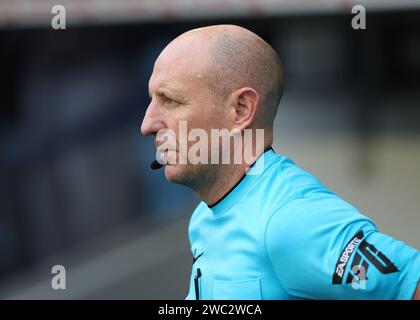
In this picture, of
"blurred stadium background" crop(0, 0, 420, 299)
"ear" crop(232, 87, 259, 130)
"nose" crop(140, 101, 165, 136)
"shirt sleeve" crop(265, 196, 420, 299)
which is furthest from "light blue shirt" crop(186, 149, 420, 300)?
"blurred stadium background" crop(0, 0, 420, 299)

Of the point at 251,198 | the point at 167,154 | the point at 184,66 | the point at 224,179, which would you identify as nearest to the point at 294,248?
the point at 251,198

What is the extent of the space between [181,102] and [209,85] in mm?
90

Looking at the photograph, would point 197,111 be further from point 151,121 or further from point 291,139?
point 291,139

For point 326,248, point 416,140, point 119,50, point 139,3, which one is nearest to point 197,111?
point 326,248

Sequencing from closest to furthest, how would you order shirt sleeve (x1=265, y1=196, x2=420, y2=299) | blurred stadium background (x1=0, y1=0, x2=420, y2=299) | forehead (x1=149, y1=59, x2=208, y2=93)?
shirt sleeve (x1=265, y1=196, x2=420, y2=299), forehead (x1=149, y1=59, x2=208, y2=93), blurred stadium background (x1=0, y1=0, x2=420, y2=299)

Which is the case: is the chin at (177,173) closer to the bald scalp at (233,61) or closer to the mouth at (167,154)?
the mouth at (167,154)

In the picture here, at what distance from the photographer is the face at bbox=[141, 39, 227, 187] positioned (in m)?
2.37

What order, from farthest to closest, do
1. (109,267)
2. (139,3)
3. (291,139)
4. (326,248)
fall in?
(109,267) → (291,139) → (139,3) → (326,248)

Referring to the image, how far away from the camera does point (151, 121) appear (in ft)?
7.87

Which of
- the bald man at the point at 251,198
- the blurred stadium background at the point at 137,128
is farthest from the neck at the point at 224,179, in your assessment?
the blurred stadium background at the point at 137,128

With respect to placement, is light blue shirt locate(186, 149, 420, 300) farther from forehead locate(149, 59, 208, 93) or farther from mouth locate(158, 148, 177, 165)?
forehead locate(149, 59, 208, 93)

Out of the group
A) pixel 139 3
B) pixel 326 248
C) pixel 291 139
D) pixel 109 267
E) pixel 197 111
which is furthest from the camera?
pixel 109 267

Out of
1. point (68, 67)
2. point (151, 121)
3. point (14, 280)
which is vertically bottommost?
point (14, 280)

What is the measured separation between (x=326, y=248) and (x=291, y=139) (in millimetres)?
5212
